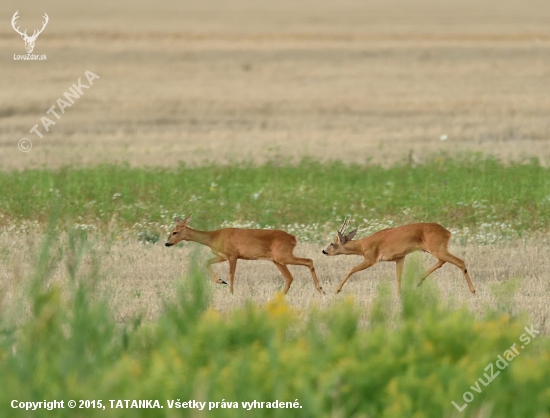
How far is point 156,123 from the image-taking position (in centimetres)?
2923

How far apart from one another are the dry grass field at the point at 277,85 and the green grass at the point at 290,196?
7.13ft

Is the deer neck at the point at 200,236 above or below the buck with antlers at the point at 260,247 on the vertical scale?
above

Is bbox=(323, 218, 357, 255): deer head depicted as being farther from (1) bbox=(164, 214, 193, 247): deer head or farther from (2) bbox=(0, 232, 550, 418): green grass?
(2) bbox=(0, 232, 550, 418): green grass

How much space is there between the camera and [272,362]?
6512 millimetres

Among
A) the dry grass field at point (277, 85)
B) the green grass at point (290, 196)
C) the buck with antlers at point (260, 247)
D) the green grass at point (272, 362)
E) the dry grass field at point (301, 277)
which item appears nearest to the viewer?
the green grass at point (272, 362)

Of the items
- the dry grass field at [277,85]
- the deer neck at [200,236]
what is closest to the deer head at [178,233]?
the deer neck at [200,236]

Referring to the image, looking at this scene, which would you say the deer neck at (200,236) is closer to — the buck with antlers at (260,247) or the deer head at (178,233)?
the deer head at (178,233)

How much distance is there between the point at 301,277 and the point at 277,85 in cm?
2347

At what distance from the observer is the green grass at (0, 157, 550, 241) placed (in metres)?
15.4

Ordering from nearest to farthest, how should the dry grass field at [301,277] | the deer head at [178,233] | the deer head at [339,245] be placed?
the dry grass field at [301,277] → the deer head at [339,245] → the deer head at [178,233]

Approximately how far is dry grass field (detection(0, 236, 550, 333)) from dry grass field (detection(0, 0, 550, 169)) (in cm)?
720

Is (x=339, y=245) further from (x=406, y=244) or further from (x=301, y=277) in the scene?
(x=301, y=277)

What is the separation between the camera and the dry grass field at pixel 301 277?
10.3 meters

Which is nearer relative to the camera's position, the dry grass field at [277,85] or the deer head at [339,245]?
the deer head at [339,245]
